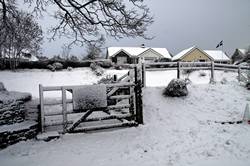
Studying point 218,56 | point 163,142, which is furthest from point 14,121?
point 218,56

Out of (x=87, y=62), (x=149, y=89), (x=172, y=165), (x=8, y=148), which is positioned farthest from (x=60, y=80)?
(x=172, y=165)

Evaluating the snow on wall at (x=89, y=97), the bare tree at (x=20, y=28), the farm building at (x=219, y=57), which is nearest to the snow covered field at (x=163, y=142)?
the snow on wall at (x=89, y=97)

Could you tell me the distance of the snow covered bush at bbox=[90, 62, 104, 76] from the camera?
2869cm

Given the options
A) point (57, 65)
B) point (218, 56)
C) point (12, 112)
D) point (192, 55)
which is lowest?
point (12, 112)

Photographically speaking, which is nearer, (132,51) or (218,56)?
(132,51)

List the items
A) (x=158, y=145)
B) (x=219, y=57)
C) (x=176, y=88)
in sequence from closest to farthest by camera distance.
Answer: (x=158, y=145), (x=176, y=88), (x=219, y=57)

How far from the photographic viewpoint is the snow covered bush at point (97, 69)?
94.1ft

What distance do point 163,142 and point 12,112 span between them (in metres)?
4.23

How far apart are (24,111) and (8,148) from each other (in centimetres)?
140

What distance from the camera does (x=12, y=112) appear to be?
7.30 m

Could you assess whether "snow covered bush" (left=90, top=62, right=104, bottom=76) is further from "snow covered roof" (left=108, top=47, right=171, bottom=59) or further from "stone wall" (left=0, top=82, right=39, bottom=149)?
"stone wall" (left=0, top=82, right=39, bottom=149)

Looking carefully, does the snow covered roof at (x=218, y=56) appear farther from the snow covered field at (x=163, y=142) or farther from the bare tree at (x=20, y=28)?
the snow covered field at (x=163, y=142)

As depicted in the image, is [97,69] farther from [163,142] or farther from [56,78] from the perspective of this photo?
[163,142]

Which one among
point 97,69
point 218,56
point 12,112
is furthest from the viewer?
point 218,56
